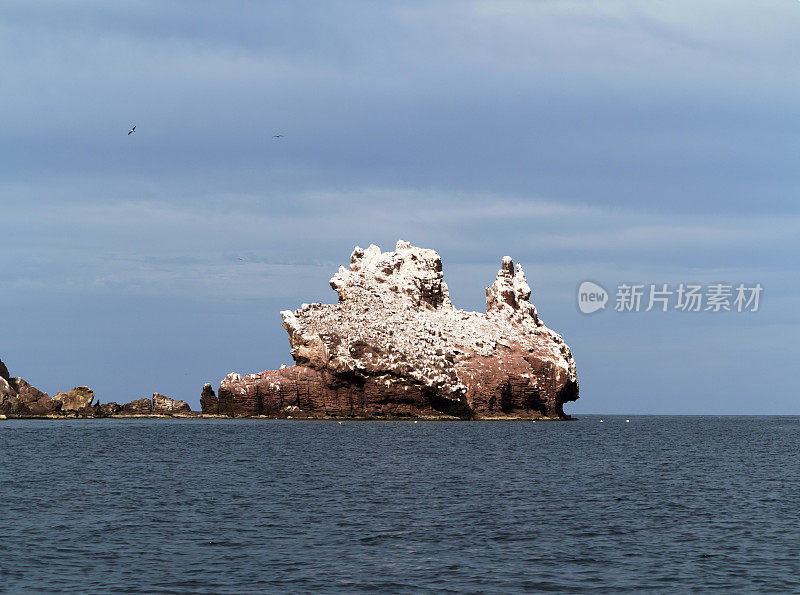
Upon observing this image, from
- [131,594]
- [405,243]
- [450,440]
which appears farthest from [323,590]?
[405,243]

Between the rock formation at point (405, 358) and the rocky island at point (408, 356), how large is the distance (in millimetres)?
204

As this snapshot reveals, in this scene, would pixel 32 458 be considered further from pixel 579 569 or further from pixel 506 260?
pixel 506 260

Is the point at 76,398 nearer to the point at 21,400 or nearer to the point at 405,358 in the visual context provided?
the point at 21,400

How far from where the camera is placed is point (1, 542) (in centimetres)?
3300

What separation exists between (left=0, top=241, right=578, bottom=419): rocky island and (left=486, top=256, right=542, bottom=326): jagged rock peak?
239 millimetres

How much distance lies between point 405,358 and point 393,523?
10588cm

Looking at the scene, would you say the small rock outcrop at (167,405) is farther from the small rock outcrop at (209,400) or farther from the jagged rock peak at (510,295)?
the jagged rock peak at (510,295)

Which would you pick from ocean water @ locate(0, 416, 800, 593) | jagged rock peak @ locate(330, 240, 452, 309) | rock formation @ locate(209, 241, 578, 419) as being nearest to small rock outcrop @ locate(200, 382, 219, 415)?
rock formation @ locate(209, 241, 578, 419)

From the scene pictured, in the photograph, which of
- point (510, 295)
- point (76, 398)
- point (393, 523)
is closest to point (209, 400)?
point (76, 398)

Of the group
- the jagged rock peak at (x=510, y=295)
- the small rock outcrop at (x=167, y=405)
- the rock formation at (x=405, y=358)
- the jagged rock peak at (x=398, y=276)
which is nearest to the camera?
the rock formation at (x=405, y=358)

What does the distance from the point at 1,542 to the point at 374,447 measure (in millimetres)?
54562

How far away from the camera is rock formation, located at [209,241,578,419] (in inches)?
5714

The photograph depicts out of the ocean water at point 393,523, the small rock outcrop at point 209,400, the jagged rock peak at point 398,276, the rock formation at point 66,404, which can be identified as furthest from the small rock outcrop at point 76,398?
the ocean water at point 393,523

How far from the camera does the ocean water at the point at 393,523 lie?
27.7 m
